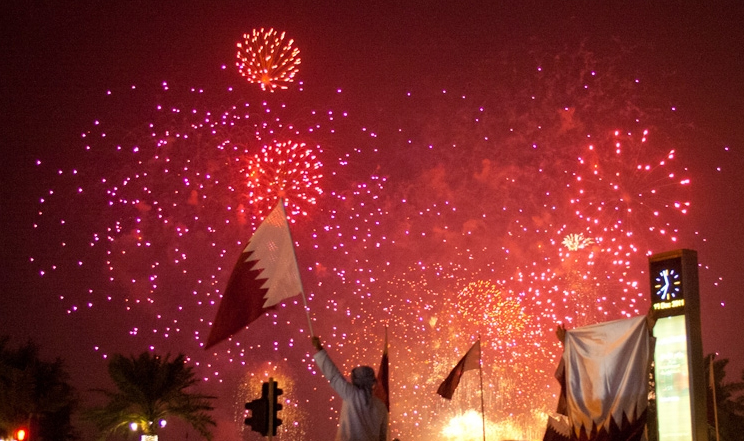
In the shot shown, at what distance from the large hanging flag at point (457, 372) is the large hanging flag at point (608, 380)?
10320mm

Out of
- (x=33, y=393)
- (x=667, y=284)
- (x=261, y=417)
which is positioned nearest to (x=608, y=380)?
(x=667, y=284)

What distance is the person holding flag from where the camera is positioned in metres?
8.70

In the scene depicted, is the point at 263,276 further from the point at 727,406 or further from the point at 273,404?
the point at 727,406

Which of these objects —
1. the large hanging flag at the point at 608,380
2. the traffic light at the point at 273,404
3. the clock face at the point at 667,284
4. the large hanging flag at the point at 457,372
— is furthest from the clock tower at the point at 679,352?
the large hanging flag at the point at 457,372

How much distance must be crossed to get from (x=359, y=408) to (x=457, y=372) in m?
15.6

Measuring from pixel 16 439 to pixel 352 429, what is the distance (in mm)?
17994

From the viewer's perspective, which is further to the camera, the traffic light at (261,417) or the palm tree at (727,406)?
the palm tree at (727,406)

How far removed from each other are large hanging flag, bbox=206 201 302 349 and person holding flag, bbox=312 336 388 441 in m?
1.94

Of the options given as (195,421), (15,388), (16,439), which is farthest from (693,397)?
(15,388)

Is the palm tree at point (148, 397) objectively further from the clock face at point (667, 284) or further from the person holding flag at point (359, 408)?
the person holding flag at point (359, 408)

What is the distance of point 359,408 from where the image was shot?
8.70 metres

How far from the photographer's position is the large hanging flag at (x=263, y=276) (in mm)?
10648

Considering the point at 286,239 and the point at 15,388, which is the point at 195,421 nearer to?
the point at 15,388

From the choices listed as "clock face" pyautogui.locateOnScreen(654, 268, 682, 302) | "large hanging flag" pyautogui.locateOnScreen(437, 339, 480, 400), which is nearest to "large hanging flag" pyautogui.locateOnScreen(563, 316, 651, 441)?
"clock face" pyautogui.locateOnScreen(654, 268, 682, 302)
